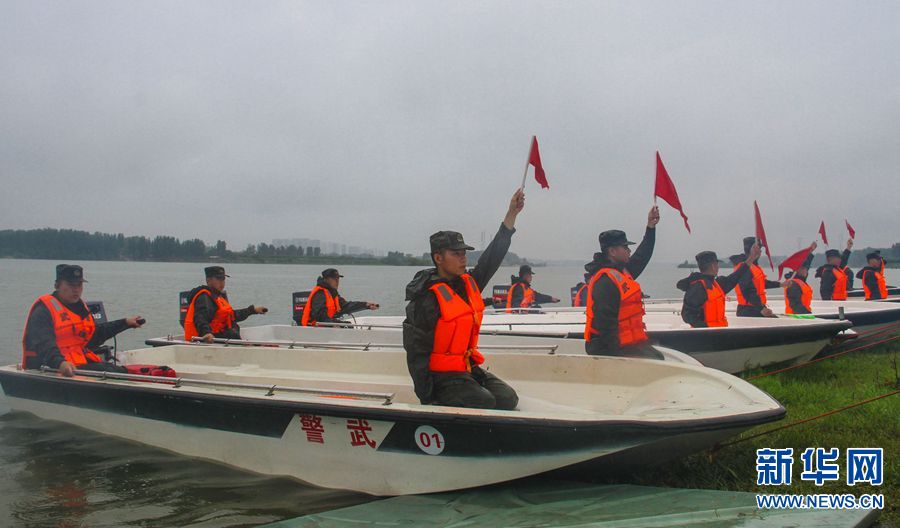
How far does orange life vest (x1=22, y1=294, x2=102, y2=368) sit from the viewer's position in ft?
21.7

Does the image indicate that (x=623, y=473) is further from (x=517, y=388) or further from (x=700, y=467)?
(x=517, y=388)

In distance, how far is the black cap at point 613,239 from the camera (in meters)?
5.80

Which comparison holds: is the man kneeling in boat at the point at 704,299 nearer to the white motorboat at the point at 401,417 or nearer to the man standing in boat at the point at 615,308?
the man standing in boat at the point at 615,308

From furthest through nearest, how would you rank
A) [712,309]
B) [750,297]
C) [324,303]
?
[324,303] < [750,297] < [712,309]

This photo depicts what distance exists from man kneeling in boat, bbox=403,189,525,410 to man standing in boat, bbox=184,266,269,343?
14.9 feet

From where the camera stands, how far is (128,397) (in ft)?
20.1

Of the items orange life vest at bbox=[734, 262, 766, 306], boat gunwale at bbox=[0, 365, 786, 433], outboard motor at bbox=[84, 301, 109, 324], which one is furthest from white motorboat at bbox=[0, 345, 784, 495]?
orange life vest at bbox=[734, 262, 766, 306]

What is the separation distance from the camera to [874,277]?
1438cm

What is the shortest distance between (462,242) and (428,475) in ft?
5.63

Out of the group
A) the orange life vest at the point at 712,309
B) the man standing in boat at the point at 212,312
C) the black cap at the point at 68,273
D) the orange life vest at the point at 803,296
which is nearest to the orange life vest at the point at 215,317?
the man standing in boat at the point at 212,312

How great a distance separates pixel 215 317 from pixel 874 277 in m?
14.2

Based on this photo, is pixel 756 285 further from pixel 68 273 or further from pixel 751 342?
pixel 68 273

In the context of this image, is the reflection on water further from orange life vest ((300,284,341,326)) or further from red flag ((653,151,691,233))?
red flag ((653,151,691,233))

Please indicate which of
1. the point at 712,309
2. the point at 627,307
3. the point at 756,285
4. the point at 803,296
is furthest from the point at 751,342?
the point at 803,296
